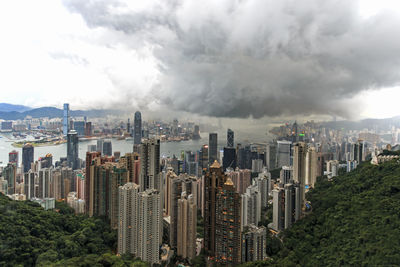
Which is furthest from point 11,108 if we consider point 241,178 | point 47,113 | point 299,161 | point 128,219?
point 299,161

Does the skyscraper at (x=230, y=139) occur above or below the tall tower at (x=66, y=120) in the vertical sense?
below

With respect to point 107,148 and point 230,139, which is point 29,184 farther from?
point 230,139

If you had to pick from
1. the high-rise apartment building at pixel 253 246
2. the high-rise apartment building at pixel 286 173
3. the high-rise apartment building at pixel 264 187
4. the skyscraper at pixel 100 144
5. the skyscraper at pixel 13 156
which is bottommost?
the high-rise apartment building at pixel 253 246

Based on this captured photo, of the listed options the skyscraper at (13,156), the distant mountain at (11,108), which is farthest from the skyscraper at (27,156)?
the distant mountain at (11,108)

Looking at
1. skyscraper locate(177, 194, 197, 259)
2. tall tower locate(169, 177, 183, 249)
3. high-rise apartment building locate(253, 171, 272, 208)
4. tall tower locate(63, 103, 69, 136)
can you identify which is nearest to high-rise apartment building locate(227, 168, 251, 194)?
high-rise apartment building locate(253, 171, 272, 208)

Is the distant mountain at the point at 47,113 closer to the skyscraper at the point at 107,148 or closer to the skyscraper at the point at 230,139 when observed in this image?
the skyscraper at the point at 107,148

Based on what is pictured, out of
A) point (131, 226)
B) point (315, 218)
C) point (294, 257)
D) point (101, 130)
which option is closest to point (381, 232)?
point (294, 257)
